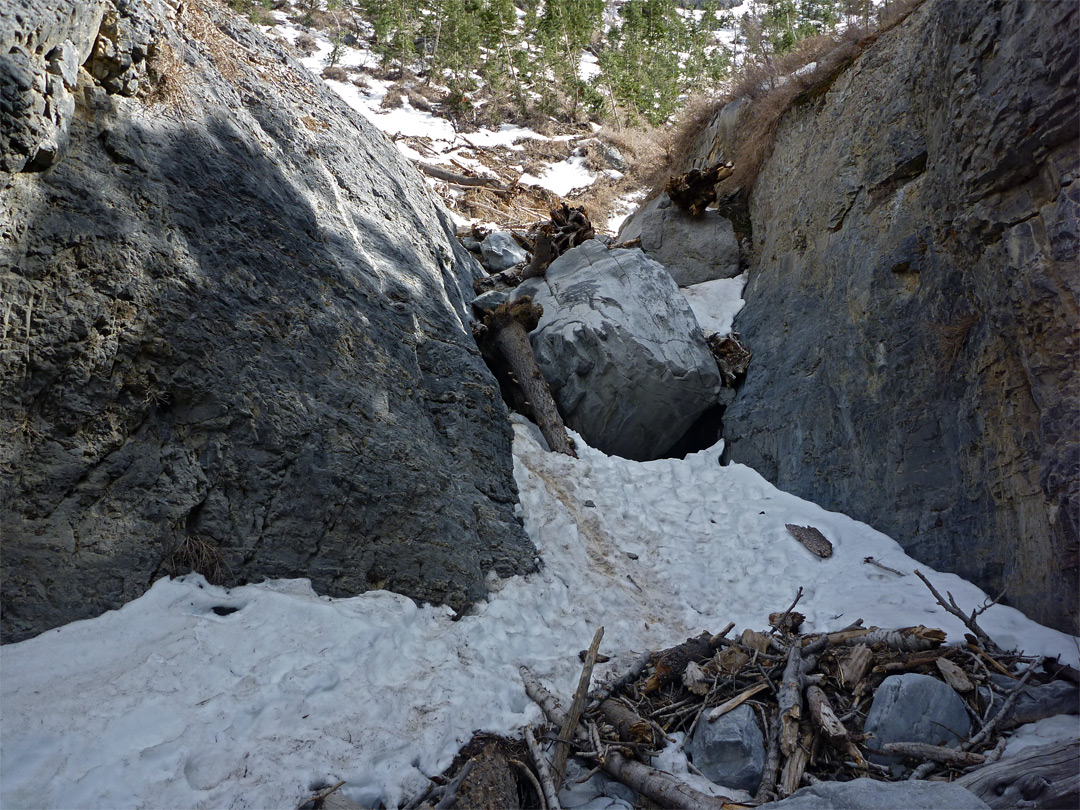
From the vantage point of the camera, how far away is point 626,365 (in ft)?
31.3

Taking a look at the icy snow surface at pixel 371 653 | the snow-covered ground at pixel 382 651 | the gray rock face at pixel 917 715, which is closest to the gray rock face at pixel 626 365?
the snow-covered ground at pixel 382 651

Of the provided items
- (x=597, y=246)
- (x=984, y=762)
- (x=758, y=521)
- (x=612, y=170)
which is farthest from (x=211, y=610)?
(x=612, y=170)

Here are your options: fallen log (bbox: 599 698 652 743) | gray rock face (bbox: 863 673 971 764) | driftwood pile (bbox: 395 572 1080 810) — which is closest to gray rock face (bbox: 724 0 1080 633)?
driftwood pile (bbox: 395 572 1080 810)

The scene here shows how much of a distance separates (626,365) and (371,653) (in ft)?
19.6

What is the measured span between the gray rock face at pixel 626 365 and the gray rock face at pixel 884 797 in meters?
6.58

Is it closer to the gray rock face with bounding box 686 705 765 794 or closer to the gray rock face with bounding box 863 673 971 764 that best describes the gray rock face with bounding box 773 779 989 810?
the gray rock face with bounding box 686 705 765 794

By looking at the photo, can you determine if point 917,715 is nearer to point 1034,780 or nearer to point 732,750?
point 1034,780

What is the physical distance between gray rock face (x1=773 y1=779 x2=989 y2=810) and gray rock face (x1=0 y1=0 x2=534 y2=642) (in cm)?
339

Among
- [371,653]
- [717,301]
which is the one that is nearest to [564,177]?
[717,301]

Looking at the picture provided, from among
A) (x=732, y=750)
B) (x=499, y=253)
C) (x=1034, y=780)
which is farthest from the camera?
(x=499, y=253)

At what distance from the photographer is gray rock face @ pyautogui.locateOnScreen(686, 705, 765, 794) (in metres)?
4.02

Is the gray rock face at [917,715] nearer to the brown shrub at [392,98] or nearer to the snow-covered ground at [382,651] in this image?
the snow-covered ground at [382,651]

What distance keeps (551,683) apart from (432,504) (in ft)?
6.86

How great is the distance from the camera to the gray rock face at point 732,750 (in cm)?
402
